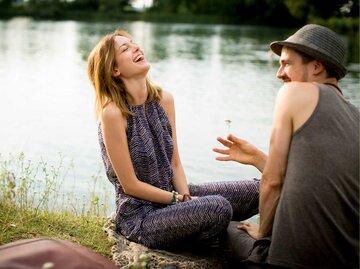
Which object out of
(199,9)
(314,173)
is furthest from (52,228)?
(199,9)

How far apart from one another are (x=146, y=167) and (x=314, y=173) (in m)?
1.38

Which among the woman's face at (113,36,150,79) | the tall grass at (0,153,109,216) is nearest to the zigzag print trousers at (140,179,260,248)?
the woman's face at (113,36,150,79)

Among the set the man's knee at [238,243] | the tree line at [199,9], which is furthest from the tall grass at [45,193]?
the tree line at [199,9]

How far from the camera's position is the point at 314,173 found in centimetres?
296

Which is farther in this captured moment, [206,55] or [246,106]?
[206,55]

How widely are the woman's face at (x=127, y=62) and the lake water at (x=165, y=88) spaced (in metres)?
2.43

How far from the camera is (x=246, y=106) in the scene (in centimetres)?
1489

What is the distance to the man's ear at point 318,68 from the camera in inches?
127

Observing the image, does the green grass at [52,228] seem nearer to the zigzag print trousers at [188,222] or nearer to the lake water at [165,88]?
the zigzag print trousers at [188,222]

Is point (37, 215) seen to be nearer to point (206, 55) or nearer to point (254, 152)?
point (254, 152)

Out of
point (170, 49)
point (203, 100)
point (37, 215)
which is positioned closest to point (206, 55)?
point (170, 49)

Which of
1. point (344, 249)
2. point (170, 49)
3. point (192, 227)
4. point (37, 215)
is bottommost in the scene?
point (170, 49)

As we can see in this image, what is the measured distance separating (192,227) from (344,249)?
41.7 inches

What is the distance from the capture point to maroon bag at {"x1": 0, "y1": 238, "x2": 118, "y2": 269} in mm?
2764
